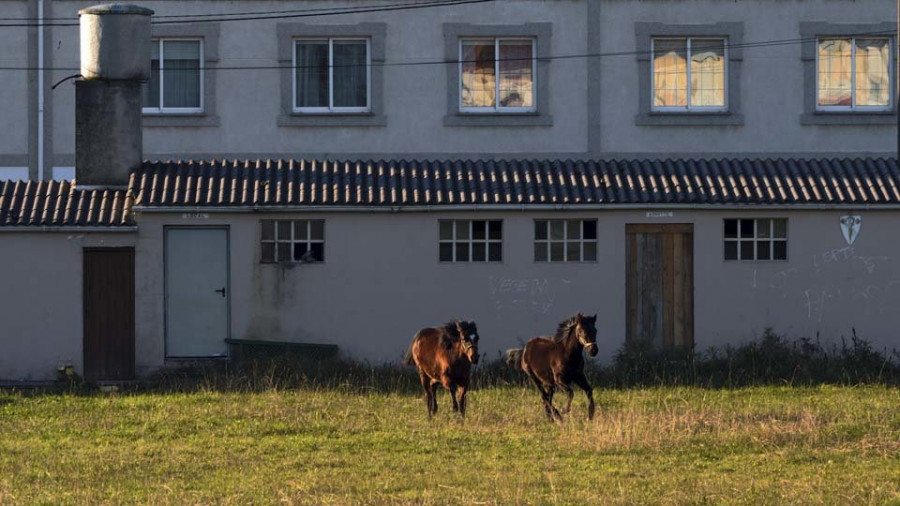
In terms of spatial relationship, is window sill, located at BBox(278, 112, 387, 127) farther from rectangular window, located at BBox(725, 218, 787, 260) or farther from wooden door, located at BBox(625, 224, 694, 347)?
rectangular window, located at BBox(725, 218, 787, 260)

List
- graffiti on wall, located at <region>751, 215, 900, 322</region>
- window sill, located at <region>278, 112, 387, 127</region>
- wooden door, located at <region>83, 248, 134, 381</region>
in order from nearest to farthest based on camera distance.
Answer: wooden door, located at <region>83, 248, 134, 381</region>
graffiti on wall, located at <region>751, 215, 900, 322</region>
window sill, located at <region>278, 112, 387, 127</region>

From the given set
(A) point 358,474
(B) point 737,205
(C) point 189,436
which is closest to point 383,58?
(B) point 737,205

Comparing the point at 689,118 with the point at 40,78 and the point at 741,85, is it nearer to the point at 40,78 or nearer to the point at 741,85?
the point at 741,85

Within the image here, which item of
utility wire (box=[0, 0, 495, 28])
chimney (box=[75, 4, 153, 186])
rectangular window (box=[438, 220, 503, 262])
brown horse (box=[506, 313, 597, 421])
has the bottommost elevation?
brown horse (box=[506, 313, 597, 421])

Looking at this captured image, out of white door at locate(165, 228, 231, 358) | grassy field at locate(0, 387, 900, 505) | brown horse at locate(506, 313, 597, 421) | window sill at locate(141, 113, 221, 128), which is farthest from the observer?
window sill at locate(141, 113, 221, 128)

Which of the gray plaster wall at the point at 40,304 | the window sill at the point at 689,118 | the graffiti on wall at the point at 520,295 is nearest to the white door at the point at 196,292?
the gray plaster wall at the point at 40,304

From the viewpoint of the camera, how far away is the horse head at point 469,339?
16.2 meters

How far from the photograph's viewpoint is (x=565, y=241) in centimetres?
2352

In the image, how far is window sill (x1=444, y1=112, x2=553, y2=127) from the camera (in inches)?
1158

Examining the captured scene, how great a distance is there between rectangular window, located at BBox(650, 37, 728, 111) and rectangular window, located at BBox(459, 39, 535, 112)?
2472 millimetres

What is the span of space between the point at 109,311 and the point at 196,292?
1331 mm

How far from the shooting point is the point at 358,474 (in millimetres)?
13219

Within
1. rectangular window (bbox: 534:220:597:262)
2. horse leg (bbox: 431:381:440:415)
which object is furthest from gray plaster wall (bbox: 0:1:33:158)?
horse leg (bbox: 431:381:440:415)

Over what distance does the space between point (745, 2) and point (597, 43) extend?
3.02m
